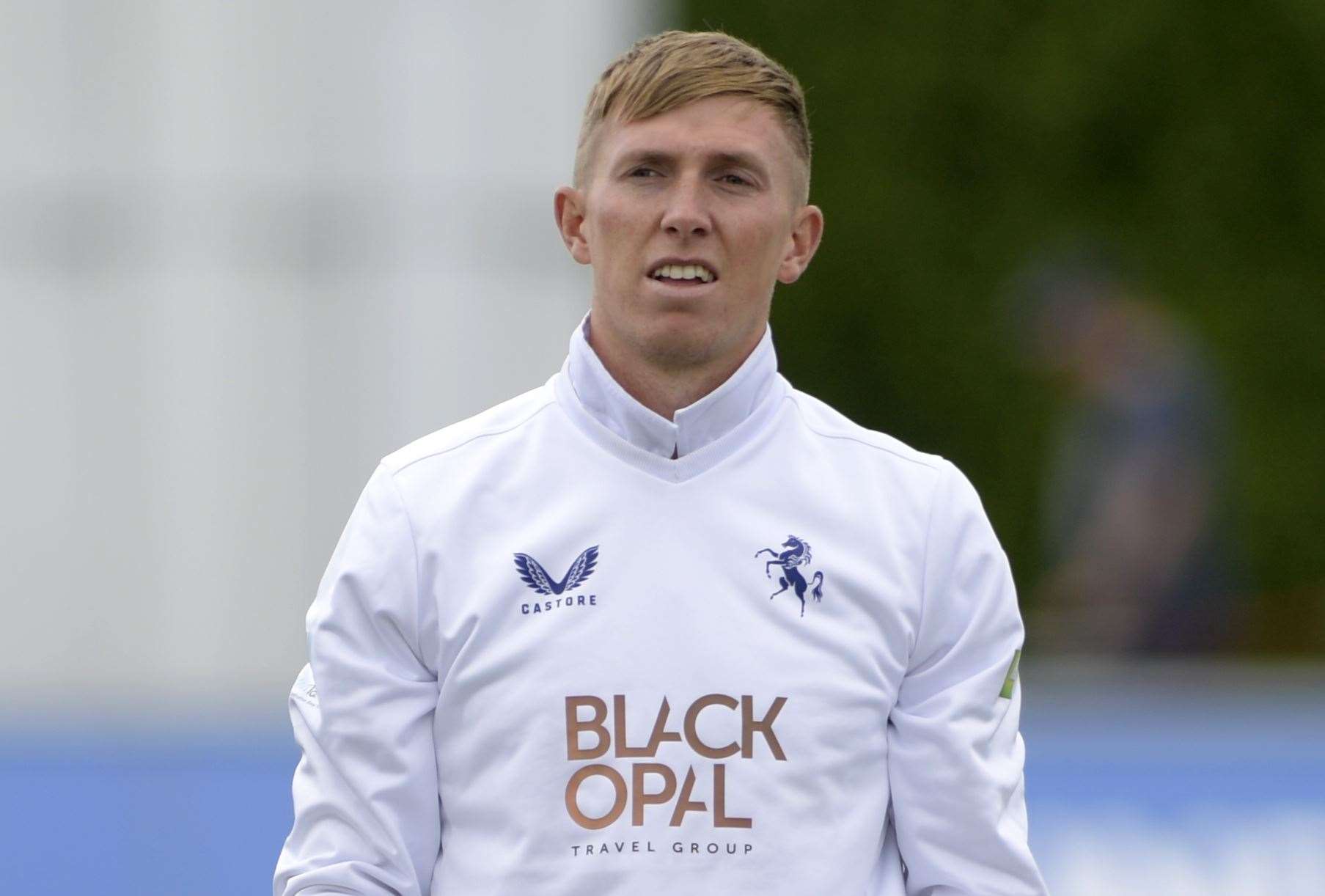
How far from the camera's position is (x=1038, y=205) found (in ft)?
45.8

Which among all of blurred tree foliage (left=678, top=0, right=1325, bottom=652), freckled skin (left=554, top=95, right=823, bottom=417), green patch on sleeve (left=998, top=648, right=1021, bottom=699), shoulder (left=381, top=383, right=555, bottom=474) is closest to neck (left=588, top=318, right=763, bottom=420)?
freckled skin (left=554, top=95, right=823, bottom=417)

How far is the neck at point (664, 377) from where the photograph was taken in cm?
329

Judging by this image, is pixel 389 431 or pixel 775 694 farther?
pixel 389 431

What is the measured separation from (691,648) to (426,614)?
382 millimetres

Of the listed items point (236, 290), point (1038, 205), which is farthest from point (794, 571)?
point (1038, 205)

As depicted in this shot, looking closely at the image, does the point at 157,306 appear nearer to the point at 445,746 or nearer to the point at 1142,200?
the point at 1142,200

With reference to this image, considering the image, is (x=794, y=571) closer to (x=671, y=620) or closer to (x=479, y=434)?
(x=671, y=620)

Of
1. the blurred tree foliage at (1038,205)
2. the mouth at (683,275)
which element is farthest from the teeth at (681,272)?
the blurred tree foliage at (1038,205)

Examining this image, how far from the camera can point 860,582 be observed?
3213 mm

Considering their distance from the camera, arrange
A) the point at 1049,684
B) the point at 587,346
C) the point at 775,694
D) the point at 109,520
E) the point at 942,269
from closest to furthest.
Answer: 1. the point at 775,694
2. the point at 587,346
3. the point at 1049,684
4. the point at 109,520
5. the point at 942,269

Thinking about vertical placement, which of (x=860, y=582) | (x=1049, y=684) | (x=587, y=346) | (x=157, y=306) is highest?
(x=587, y=346)

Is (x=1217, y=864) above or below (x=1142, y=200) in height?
below

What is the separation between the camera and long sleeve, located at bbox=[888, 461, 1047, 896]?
3.17 meters

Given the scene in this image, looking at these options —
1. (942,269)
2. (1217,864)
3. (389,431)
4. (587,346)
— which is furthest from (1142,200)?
(587,346)
